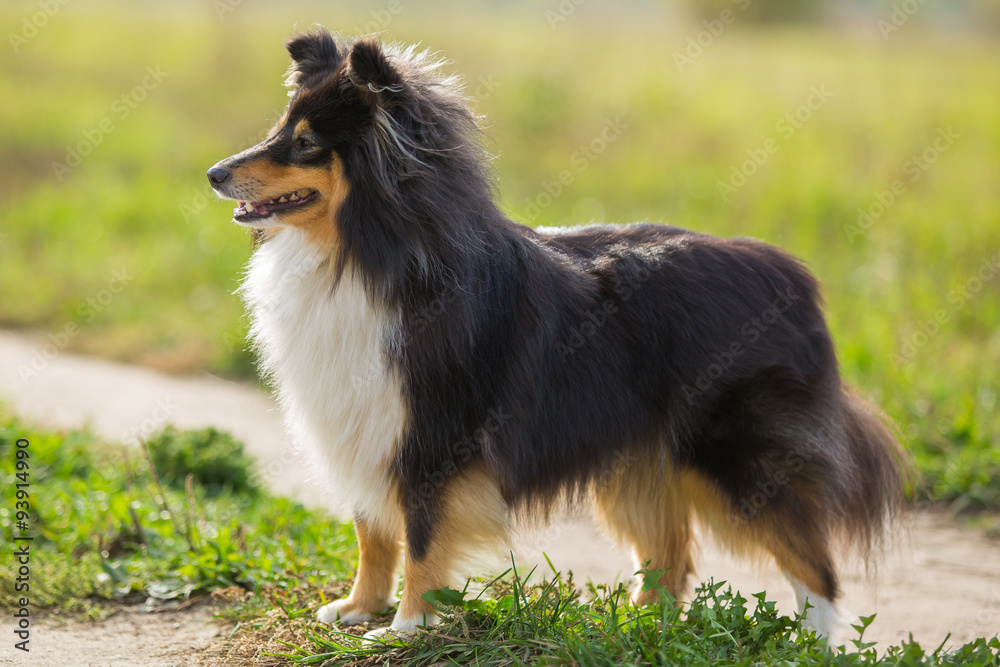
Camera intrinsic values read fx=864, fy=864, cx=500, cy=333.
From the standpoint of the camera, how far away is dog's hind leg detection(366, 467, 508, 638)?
10.6 ft

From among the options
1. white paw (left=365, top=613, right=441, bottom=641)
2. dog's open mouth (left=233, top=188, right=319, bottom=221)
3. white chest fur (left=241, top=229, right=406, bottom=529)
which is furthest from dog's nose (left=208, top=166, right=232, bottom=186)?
white paw (left=365, top=613, right=441, bottom=641)

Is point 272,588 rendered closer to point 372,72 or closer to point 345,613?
point 345,613

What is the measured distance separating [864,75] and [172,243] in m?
11.7

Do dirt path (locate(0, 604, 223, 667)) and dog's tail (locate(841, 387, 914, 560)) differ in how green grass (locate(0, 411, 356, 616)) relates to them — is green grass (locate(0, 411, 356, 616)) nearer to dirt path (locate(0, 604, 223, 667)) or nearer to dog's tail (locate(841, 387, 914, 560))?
dirt path (locate(0, 604, 223, 667))

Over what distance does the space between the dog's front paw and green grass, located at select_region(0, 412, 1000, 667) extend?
3.1 inches

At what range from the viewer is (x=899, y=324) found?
26.0 feet

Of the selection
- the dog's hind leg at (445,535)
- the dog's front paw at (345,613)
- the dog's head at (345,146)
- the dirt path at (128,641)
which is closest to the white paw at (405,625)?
the dog's hind leg at (445,535)

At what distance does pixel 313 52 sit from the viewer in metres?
3.38

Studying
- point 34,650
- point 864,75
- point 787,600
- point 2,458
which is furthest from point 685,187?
point 34,650

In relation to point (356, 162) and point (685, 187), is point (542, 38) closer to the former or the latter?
point (685, 187)

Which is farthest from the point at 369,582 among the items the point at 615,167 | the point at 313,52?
the point at 615,167

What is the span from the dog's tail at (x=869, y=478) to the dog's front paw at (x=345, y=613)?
2066mm

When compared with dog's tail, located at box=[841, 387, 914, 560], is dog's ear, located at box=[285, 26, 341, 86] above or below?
above

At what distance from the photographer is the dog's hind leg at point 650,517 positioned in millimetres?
3656
